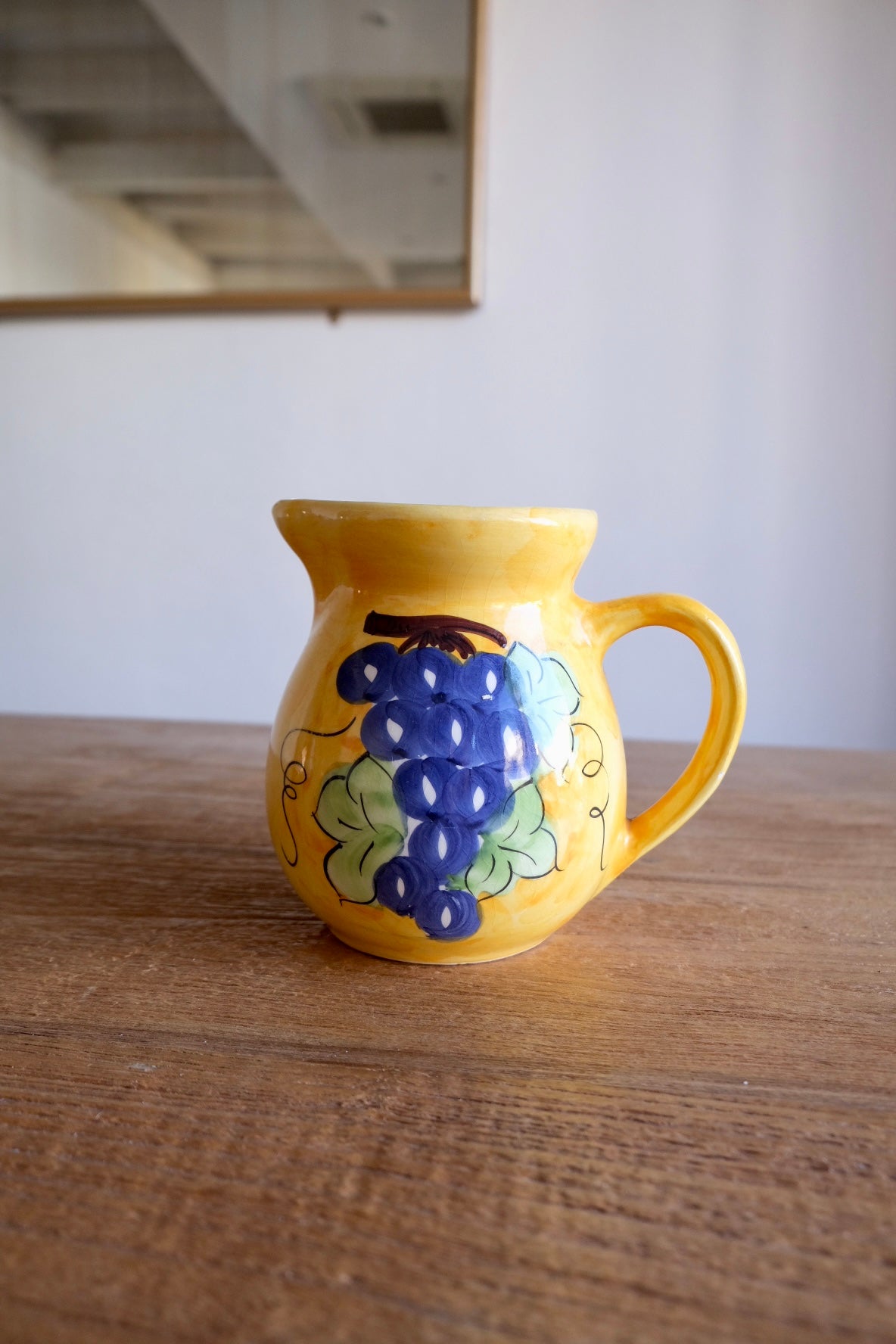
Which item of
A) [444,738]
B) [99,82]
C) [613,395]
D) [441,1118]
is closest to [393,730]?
[444,738]

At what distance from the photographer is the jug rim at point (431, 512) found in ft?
1.06

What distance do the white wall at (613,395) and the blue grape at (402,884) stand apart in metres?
1.01

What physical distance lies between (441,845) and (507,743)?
0.14 ft

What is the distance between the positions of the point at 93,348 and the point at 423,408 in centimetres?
52

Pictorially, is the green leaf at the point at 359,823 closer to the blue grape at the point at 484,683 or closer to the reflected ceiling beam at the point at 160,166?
the blue grape at the point at 484,683

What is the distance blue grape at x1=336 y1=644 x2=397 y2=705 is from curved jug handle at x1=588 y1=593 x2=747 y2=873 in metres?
0.09

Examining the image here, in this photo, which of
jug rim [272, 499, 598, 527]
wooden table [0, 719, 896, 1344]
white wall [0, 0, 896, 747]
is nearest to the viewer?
wooden table [0, 719, 896, 1344]

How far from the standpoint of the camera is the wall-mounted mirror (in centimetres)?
122

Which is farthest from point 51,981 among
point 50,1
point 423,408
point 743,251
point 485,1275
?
point 50,1

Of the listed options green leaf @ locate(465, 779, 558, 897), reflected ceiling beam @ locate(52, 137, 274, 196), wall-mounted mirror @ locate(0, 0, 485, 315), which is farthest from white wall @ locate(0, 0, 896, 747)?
green leaf @ locate(465, 779, 558, 897)

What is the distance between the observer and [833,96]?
1171 millimetres

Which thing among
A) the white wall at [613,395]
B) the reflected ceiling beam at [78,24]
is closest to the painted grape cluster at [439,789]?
the white wall at [613,395]

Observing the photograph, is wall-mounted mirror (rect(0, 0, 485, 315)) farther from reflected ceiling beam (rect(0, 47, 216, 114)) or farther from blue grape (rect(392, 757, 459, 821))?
blue grape (rect(392, 757, 459, 821))

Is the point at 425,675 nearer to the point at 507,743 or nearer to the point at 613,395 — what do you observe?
the point at 507,743
